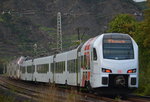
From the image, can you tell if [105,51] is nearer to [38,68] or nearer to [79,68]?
[79,68]

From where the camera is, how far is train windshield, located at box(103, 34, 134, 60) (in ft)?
77.3

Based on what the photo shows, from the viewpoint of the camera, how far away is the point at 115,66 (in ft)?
75.6

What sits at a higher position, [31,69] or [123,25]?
[123,25]

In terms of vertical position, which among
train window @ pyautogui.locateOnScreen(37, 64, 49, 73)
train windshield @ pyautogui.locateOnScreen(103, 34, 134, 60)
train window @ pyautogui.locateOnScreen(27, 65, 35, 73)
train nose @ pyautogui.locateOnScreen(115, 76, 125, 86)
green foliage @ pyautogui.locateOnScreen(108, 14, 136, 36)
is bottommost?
train window @ pyautogui.locateOnScreen(27, 65, 35, 73)

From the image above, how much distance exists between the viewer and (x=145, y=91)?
28.6m

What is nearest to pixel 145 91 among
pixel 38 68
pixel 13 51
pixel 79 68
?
pixel 79 68

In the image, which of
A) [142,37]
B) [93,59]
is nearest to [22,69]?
[142,37]

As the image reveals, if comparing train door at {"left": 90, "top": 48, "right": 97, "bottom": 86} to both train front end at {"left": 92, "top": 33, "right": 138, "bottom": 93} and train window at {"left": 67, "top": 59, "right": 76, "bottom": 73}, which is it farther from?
train window at {"left": 67, "top": 59, "right": 76, "bottom": 73}

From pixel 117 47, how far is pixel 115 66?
1.30m

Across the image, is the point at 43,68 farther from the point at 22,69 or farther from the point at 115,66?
the point at 115,66

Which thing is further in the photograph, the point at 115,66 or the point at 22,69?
the point at 22,69

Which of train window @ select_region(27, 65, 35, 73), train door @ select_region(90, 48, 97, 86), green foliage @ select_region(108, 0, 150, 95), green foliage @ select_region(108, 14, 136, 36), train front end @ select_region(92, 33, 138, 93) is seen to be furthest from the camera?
green foliage @ select_region(108, 14, 136, 36)

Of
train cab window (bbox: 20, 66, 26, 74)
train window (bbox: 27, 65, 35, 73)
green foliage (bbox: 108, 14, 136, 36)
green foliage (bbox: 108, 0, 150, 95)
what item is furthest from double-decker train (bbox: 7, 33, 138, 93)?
green foliage (bbox: 108, 14, 136, 36)

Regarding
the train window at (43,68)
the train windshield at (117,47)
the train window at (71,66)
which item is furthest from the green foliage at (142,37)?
the train window at (43,68)
